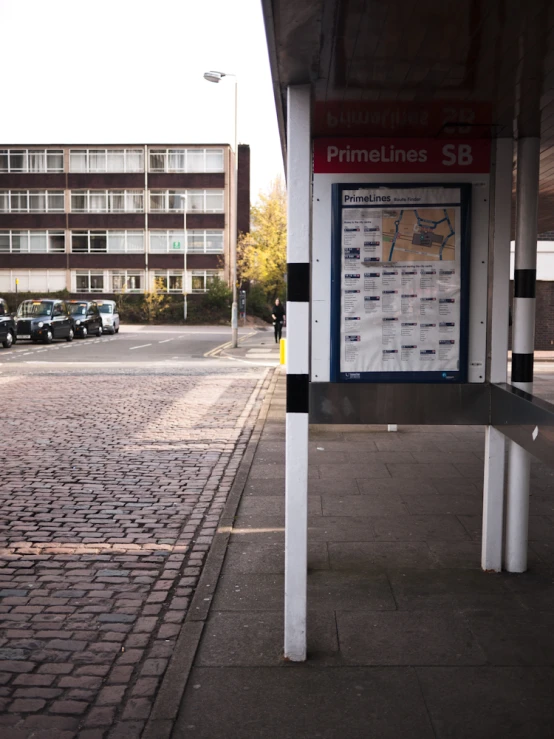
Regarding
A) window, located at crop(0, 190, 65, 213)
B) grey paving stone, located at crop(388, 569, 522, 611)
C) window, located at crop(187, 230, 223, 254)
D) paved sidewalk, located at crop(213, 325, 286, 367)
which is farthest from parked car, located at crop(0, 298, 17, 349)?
window, located at crop(0, 190, 65, 213)

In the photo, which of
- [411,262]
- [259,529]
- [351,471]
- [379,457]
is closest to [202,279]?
[379,457]

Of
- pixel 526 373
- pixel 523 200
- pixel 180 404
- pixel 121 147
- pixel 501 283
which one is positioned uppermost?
pixel 121 147

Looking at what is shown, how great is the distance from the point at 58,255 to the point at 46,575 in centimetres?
6478

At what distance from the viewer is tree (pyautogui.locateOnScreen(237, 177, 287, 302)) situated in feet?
193

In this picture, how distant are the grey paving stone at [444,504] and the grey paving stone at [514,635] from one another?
2196 millimetres

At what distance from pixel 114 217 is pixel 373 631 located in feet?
214

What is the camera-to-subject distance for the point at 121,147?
66.9 m

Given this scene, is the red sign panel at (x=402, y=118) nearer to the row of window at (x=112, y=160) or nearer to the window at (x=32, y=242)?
the row of window at (x=112, y=160)

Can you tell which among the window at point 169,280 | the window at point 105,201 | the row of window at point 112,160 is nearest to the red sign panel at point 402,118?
the window at point 169,280

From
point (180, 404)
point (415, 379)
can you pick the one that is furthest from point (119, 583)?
point (180, 404)

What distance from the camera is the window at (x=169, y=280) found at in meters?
65.7

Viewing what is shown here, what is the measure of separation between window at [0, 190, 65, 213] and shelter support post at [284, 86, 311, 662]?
2624 inches

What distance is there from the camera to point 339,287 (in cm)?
459

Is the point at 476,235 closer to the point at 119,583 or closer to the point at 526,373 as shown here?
the point at 526,373
